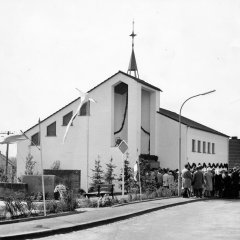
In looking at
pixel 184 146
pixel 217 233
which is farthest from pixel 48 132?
pixel 217 233

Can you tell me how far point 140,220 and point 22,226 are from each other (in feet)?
13.7

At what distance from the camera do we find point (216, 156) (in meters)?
56.9

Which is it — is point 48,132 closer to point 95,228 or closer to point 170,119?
point 170,119

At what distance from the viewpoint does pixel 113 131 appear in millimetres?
45906

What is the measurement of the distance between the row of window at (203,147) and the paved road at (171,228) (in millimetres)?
30262

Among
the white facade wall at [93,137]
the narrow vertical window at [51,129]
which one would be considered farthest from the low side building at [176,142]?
the narrow vertical window at [51,129]

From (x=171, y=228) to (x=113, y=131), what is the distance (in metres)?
32.2

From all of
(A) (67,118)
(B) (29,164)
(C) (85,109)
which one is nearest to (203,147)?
(C) (85,109)

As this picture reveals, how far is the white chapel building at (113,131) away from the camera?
4481 centimetres

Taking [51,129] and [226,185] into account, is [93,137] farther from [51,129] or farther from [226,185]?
[226,185]

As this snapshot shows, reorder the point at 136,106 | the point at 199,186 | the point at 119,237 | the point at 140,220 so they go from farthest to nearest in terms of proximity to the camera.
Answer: the point at 136,106, the point at 199,186, the point at 140,220, the point at 119,237

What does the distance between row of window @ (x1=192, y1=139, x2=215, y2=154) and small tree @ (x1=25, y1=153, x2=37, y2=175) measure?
13.9 m

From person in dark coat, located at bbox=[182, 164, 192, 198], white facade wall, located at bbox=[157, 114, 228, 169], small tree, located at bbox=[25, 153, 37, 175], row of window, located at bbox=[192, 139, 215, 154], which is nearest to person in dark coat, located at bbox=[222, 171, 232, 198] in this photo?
person in dark coat, located at bbox=[182, 164, 192, 198]

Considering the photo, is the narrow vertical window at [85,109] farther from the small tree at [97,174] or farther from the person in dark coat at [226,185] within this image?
the person in dark coat at [226,185]
